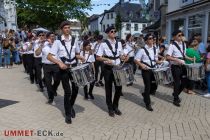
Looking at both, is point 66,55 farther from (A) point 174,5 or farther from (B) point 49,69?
(A) point 174,5

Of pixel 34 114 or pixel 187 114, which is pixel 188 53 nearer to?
pixel 187 114

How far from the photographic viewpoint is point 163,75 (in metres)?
7.65

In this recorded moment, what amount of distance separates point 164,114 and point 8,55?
12720mm

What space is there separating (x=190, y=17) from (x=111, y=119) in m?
11.4

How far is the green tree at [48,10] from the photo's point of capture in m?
35.1

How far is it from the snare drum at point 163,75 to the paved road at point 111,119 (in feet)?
2.27

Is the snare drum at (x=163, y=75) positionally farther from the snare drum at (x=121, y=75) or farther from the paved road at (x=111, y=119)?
the snare drum at (x=121, y=75)

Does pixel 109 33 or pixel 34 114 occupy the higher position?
pixel 109 33

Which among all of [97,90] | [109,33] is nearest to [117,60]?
[109,33]

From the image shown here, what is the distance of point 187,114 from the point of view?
720cm

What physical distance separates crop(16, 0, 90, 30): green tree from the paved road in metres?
27.0

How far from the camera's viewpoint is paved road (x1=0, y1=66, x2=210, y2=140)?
5764 millimetres

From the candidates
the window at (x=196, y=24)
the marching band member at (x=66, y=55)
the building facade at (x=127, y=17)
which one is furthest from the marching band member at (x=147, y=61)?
the building facade at (x=127, y=17)

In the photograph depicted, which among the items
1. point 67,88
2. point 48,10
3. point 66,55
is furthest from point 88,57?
point 48,10
